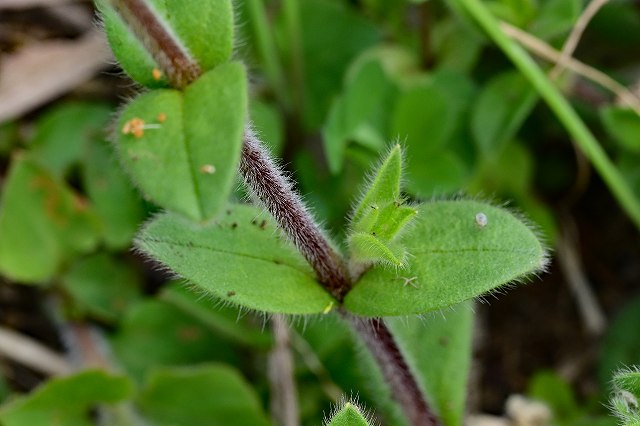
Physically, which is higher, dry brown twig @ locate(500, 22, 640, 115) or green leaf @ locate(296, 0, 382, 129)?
dry brown twig @ locate(500, 22, 640, 115)

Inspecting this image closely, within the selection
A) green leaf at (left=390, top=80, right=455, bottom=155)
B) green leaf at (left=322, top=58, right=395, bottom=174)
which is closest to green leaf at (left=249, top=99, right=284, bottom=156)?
green leaf at (left=322, top=58, right=395, bottom=174)

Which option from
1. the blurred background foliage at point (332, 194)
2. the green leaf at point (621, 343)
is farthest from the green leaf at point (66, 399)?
the green leaf at point (621, 343)

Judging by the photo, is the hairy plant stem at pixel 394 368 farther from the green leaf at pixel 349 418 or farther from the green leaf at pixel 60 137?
the green leaf at pixel 60 137

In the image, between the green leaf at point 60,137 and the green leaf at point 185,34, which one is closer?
the green leaf at point 185,34

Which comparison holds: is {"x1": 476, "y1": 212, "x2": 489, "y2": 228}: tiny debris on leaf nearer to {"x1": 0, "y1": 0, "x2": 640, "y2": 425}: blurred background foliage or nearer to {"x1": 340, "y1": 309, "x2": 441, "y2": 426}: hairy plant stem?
{"x1": 340, "y1": 309, "x2": 441, "y2": 426}: hairy plant stem

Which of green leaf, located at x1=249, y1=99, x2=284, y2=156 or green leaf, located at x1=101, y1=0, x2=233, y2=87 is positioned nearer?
green leaf, located at x1=101, y1=0, x2=233, y2=87

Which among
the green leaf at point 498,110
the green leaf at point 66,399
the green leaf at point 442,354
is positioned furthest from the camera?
the green leaf at point 498,110
